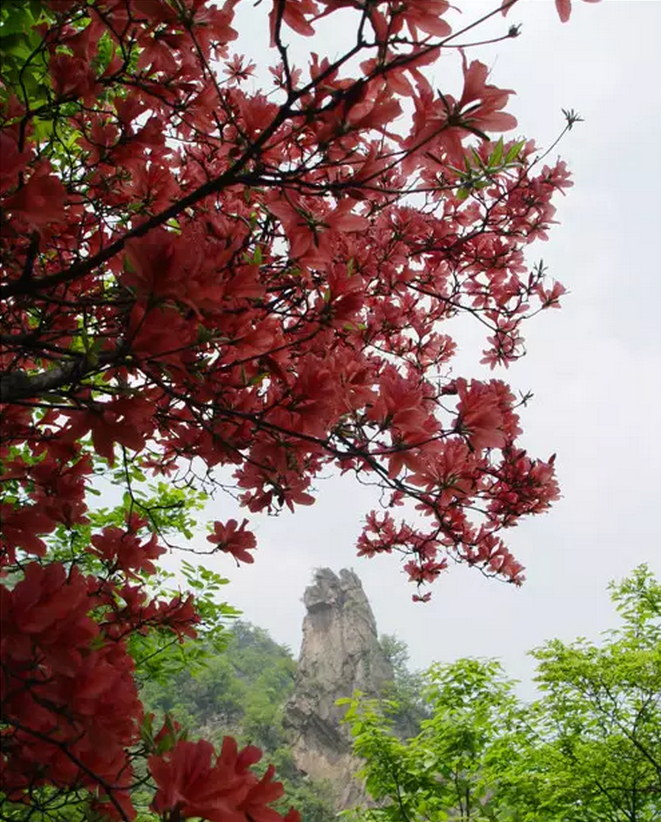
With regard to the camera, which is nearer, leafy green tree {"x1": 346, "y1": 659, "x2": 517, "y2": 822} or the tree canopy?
the tree canopy

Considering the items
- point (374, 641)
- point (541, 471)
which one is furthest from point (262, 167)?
point (374, 641)

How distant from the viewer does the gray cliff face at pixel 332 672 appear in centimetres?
2830

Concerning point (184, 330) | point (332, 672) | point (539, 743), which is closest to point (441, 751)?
point (539, 743)

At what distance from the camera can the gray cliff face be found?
28.3 metres

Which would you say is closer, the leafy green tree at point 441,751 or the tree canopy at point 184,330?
the tree canopy at point 184,330

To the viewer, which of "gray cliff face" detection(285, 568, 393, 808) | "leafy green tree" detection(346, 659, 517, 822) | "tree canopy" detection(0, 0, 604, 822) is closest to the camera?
"tree canopy" detection(0, 0, 604, 822)

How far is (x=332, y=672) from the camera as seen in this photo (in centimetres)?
3200

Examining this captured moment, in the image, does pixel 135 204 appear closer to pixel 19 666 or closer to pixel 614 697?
pixel 19 666

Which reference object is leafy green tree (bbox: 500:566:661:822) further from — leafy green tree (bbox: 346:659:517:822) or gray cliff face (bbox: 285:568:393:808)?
gray cliff face (bbox: 285:568:393:808)

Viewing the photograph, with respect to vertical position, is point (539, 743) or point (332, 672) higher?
point (332, 672)

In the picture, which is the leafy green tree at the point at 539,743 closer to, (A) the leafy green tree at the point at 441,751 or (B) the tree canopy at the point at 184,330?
(A) the leafy green tree at the point at 441,751

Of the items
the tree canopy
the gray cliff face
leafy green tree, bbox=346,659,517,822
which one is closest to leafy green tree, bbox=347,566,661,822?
leafy green tree, bbox=346,659,517,822

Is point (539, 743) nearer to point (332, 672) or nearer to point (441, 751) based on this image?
point (441, 751)

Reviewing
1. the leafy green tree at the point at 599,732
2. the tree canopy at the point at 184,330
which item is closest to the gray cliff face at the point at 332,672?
the leafy green tree at the point at 599,732
